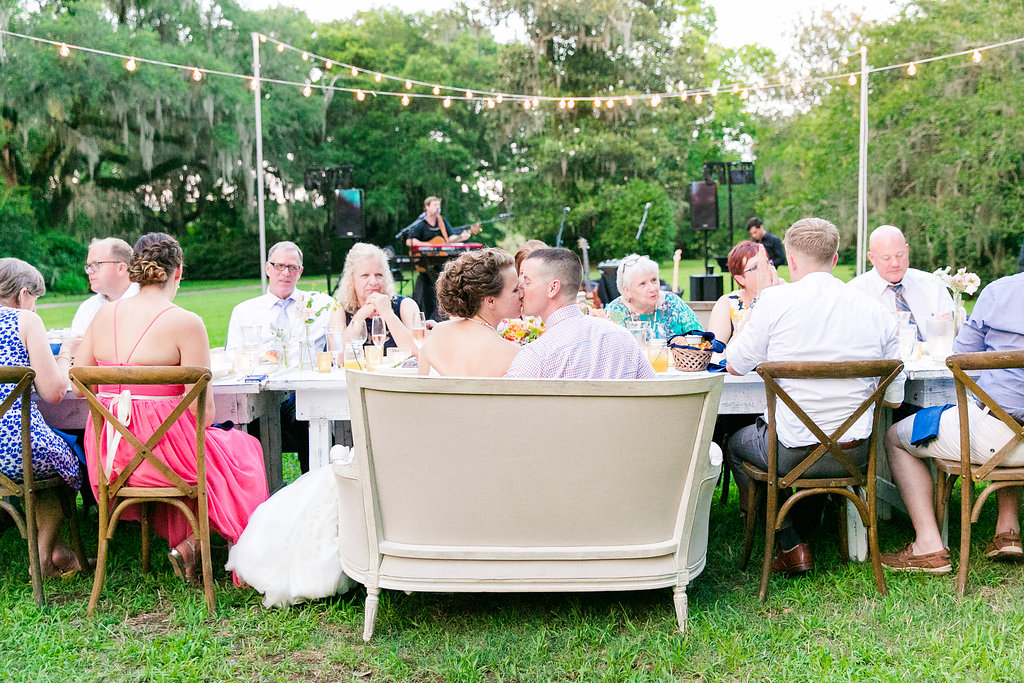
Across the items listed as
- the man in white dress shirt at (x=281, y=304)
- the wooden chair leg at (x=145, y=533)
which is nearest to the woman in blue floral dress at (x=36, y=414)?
the wooden chair leg at (x=145, y=533)

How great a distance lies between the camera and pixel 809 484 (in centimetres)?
312

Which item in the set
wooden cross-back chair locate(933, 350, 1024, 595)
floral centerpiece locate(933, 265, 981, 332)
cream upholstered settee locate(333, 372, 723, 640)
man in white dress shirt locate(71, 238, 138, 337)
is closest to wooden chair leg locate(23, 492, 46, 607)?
cream upholstered settee locate(333, 372, 723, 640)

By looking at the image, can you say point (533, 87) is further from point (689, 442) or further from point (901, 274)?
point (689, 442)

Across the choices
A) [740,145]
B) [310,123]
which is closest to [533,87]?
[310,123]

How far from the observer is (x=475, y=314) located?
300 centimetres

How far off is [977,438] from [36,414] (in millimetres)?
3475

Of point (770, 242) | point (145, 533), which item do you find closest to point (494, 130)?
point (770, 242)

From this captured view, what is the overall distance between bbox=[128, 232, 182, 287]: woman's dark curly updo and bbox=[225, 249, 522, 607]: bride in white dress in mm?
915

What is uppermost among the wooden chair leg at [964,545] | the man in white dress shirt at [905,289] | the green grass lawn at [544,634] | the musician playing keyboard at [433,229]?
the musician playing keyboard at [433,229]

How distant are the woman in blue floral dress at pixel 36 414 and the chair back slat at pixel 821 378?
8.49ft

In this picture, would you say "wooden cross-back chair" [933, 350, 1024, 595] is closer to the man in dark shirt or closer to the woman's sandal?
the woman's sandal

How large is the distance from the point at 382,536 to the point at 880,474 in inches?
96.6

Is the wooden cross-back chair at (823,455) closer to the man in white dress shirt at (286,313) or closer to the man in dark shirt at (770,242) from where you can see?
the man in white dress shirt at (286,313)

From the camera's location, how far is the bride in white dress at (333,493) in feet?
9.64
